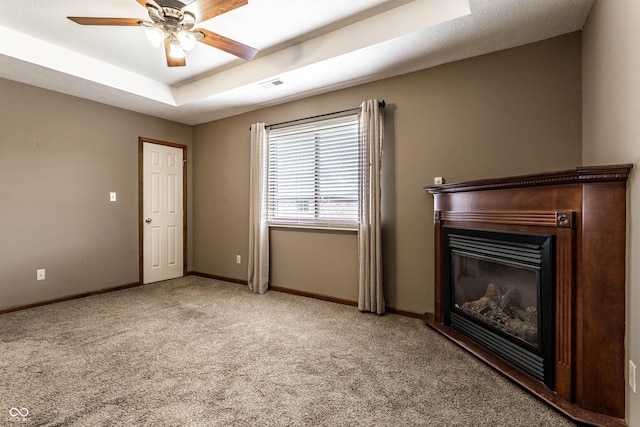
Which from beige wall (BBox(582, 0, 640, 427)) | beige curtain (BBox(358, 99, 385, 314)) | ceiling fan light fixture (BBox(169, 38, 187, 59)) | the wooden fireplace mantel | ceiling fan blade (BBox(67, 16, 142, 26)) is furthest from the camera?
beige curtain (BBox(358, 99, 385, 314))

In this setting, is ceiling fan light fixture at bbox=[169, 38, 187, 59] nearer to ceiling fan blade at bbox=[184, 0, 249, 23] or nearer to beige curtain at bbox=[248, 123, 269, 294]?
ceiling fan blade at bbox=[184, 0, 249, 23]

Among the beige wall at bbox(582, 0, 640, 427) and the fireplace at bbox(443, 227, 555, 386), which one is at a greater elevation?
the beige wall at bbox(582, 0, 640, 427)

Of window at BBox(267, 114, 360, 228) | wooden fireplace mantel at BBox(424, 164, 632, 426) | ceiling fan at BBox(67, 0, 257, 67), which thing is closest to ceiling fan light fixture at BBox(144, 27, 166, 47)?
ceiling fan at BBox(67, 0, 257, 67)

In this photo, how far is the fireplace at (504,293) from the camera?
6.30 ft

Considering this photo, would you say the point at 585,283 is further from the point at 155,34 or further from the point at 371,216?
the point at 155,34

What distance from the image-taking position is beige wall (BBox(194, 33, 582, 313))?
2.52 m

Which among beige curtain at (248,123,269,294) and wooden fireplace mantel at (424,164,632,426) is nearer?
wooden fireplace mantel at (424,164,632,426)

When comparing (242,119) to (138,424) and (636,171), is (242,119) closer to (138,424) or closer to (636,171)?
(138,424)

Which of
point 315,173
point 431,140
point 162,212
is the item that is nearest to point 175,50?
point 315,173

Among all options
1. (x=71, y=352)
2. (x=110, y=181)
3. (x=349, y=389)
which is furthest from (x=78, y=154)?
(x=349, y=389)

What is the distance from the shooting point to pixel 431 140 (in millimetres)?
3086

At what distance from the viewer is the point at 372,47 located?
271cm

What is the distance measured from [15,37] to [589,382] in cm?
498

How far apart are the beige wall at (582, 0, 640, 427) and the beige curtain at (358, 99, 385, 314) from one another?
168 centimetres
